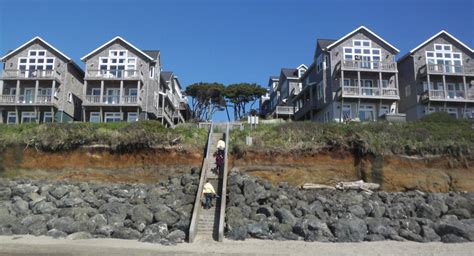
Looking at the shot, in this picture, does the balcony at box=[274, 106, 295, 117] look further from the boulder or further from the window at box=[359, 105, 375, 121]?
the boulder

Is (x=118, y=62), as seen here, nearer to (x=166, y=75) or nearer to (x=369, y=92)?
(x=166, y=75)

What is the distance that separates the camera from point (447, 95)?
40312 mm

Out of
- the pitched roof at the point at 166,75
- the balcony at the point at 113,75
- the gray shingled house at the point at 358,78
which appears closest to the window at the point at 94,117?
the balcony at the point at 113,75

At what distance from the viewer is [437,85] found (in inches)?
1631

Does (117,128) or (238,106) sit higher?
(238,106)

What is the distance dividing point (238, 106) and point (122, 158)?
40407mm

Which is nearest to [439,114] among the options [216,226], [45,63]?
[216,226]

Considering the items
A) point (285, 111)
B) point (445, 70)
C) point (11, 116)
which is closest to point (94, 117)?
point (11, 116)

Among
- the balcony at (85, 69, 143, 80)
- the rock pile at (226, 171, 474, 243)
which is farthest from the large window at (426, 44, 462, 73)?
the balcony at (85, 69, 143, 80)

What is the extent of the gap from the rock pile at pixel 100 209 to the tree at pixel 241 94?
39.9m

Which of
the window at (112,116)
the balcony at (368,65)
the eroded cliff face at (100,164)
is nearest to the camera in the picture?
the eroded cliff face at (100,164)

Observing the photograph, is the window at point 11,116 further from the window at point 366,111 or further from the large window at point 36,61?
the window at point 366,111

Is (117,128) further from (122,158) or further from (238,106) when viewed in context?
(238,106)

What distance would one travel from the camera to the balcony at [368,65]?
3984 cm
